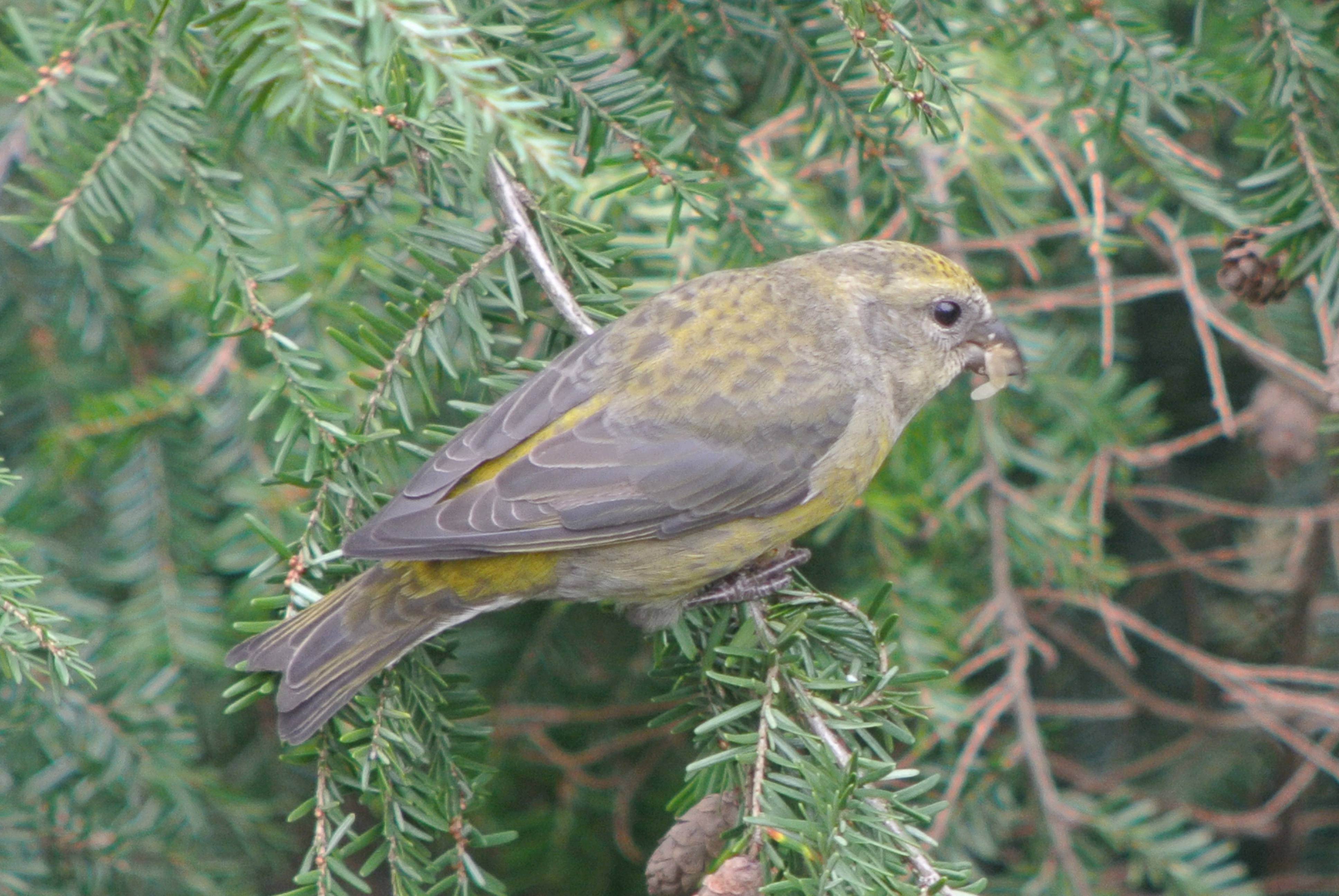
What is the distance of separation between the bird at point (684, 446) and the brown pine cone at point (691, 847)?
626mm

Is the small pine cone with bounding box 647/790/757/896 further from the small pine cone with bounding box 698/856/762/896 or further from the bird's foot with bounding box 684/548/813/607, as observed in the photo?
the bird's foot with bounding box 684/548/813/607

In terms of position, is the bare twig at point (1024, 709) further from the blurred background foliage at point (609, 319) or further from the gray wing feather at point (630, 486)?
the gray wing feather at point (630, 486)

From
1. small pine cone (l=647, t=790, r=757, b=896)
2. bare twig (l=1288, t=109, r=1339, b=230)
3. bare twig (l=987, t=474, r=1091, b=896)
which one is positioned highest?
bare twig (l=1288, t=109, r=1339, b=230)

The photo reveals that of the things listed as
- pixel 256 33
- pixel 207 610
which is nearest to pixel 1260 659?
pixel 207 610

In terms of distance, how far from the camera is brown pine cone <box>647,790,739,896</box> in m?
1.95

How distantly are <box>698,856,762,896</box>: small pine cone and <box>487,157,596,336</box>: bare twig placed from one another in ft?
4.39

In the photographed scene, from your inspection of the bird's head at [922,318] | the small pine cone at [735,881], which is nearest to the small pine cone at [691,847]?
the small pine cone at [735,881]

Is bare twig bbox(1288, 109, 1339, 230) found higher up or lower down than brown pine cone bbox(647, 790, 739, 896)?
higher up

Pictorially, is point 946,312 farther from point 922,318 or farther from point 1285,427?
point 1285,427

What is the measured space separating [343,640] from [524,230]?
3.17 ft

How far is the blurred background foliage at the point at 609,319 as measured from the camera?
→ 2062mm

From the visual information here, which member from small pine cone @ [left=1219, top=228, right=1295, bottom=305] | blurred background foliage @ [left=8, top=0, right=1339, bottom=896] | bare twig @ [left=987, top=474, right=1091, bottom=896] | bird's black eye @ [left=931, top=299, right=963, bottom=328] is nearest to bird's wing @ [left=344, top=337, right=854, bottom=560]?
blurred background foliage @ [left=8, top=0, right=1339, bottom=896]

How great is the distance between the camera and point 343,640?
2270 millimetres

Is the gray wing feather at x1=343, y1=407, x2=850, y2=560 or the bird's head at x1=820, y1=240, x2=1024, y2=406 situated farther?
the bird's head at x1=820, y1=240, x2=1024, y2=406
